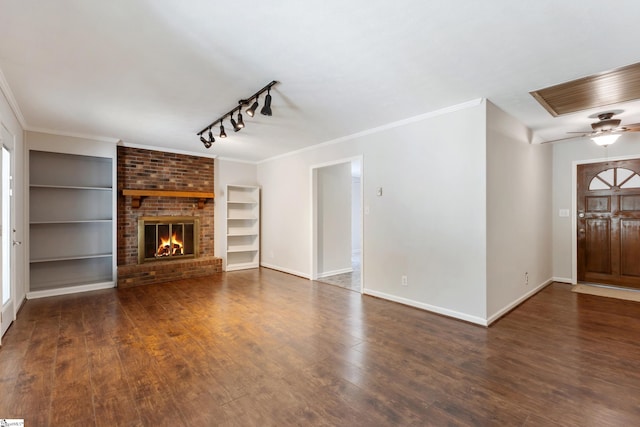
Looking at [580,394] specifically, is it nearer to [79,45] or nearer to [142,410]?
[142,410]

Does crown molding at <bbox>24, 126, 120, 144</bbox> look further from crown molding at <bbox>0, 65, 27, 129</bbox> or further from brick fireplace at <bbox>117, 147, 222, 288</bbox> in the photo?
brick fireplace at <bbox>117, 147, 222, 288</bbox>

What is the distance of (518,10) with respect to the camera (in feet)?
6.01

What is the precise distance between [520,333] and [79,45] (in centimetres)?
463

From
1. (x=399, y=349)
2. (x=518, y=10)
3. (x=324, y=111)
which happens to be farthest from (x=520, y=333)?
(x=324, y=111)

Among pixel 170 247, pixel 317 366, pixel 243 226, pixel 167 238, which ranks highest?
pixel 243 226

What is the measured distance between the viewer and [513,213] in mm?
3818

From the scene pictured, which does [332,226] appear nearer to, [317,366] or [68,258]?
[317,366]

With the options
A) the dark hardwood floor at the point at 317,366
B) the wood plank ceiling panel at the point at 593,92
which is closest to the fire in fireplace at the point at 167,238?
the dark hardwood floor at the point at 317,366

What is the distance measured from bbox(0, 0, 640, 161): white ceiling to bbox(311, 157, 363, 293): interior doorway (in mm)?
2087

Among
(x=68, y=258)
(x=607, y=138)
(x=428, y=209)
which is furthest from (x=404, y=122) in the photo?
(x=68, y=258)

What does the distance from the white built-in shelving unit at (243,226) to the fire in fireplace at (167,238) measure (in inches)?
29.8

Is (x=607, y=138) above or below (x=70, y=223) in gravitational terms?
above

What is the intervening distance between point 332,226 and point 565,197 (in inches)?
163

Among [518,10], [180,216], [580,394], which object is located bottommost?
[580,394]
